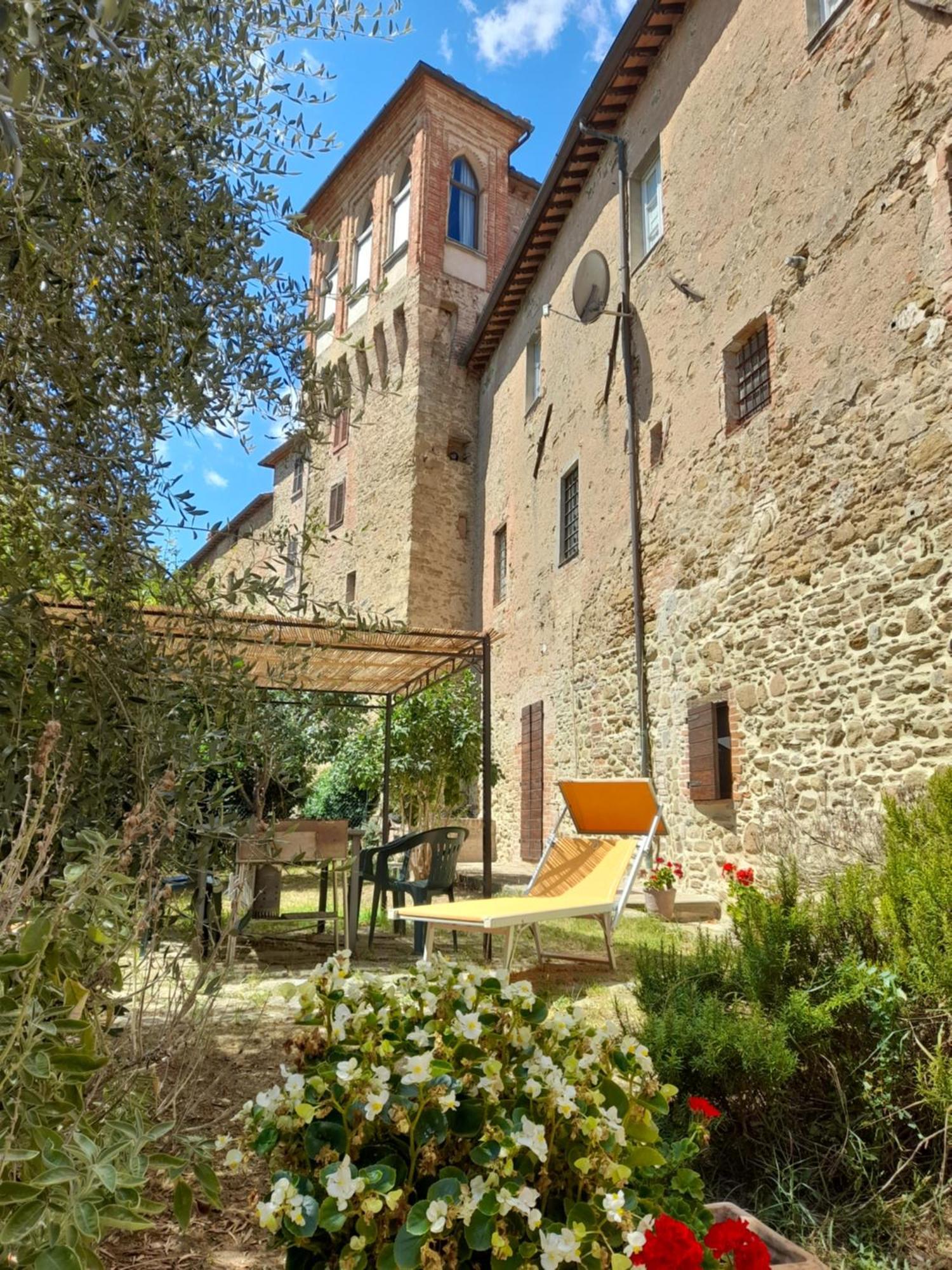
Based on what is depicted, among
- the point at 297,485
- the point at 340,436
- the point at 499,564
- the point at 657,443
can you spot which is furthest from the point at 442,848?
the point at 297,485

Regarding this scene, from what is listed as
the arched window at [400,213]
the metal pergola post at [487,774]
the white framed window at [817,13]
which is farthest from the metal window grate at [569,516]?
the arched window at [400,213]

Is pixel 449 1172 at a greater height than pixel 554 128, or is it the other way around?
pixel 554 128

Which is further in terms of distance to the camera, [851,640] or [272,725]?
[851,640]

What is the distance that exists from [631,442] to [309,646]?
6927mm

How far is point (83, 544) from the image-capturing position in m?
2.01

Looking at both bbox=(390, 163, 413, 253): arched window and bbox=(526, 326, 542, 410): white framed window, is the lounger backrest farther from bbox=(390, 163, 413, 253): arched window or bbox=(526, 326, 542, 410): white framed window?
bbox=(390, 163, 413, 253): arched window

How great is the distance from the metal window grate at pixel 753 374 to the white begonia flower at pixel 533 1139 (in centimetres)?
634

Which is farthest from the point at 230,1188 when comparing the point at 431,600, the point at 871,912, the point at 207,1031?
the point at 431,600

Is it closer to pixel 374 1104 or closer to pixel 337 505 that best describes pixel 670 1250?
pixel 374 1104

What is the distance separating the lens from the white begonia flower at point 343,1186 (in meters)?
1.15

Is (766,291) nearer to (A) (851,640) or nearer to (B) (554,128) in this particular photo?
(A) (851,640)

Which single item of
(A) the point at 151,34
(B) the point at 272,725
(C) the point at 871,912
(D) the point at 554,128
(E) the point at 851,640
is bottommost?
(C) the point at 871,912

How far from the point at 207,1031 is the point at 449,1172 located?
126 centimetres

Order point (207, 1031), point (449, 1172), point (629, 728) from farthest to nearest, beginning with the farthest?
point (629, 728) < point (207, 1031) < point (449, 1172)
